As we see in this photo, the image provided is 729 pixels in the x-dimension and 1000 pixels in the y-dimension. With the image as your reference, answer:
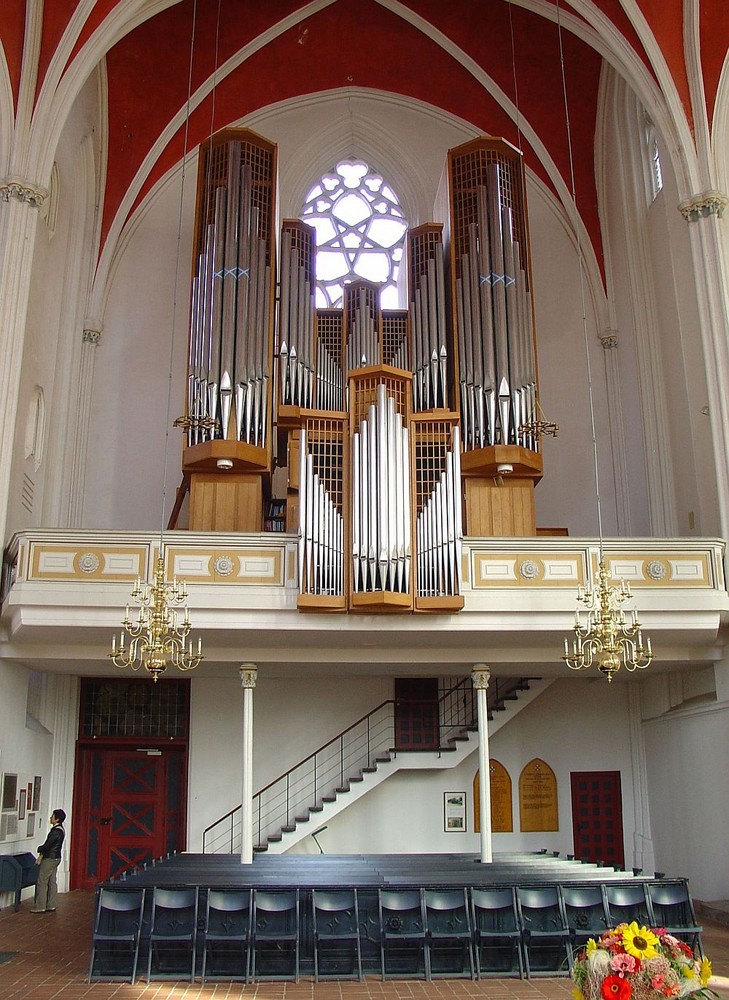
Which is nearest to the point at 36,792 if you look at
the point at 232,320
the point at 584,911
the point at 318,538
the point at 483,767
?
the point at 318,538

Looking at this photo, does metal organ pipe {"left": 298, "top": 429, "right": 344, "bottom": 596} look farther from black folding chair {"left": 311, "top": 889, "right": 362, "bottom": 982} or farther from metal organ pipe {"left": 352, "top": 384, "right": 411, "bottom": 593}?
black folding chair {"left": 311, "top": 889, "right": 362, "bottom": 982}

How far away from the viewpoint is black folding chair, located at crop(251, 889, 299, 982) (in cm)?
939

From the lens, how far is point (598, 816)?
17266 millimetres

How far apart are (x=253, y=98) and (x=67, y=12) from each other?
18.9 feet

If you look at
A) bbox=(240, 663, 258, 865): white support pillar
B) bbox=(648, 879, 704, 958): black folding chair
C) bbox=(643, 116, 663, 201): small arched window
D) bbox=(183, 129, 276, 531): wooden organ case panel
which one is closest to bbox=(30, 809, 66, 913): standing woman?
bbox=(240, 663, 258, 865): white support pillar

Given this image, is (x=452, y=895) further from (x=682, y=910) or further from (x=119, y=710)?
(x=119, y=710)

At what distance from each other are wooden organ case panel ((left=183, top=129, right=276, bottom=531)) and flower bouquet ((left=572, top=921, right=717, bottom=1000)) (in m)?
10.3

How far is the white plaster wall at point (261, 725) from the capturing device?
16.9 m

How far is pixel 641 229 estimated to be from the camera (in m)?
17.9

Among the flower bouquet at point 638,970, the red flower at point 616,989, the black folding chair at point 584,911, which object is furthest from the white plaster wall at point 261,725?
the red flower at point 616,989

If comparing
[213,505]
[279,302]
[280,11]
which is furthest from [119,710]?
[280,11]

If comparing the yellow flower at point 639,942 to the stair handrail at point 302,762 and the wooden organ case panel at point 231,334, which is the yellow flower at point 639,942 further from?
the stair handrail at point 302,762

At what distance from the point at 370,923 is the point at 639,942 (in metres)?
5.69

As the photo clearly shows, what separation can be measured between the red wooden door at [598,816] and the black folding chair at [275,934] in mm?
8715
